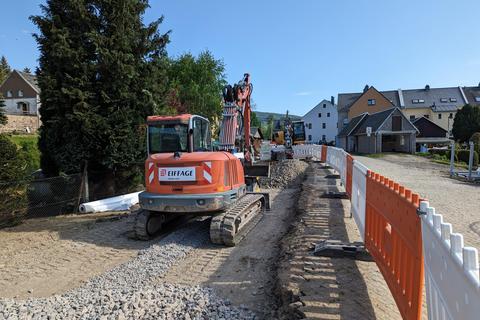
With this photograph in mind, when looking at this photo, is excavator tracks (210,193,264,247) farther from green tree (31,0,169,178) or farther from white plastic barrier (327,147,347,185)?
green tree (31,0,169,178)

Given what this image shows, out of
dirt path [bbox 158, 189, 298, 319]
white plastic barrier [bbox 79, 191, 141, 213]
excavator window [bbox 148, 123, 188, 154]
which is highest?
excavator window [bbox 148, 123, 188, 154]

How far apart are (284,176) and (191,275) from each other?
38.0 feet

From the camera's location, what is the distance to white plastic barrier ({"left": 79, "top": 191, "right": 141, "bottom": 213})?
444 inches

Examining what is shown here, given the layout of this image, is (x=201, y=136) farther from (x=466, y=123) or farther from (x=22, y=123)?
(x=466, y=123)

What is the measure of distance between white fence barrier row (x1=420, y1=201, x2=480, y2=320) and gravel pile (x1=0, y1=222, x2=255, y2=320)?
7.27 feet

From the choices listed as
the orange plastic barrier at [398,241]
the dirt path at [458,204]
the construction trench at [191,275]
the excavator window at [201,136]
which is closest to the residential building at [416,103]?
the dirt path at [458,204]

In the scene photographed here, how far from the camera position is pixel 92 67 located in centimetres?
1173

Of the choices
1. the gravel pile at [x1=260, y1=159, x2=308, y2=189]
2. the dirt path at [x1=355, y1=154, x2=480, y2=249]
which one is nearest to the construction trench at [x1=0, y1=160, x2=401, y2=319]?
the dirt path at [x1=355, y1=154, x2=480, y2=249]

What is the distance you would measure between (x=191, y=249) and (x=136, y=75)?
7.64 meters

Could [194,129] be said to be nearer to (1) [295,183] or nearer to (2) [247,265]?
(2) [247,265]

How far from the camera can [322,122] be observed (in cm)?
7612

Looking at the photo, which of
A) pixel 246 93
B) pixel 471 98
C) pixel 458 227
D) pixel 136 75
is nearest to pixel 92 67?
pixel 136 75

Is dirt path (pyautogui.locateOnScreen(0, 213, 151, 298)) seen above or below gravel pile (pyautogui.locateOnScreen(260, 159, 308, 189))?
below

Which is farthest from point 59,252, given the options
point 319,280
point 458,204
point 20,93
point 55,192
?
point 20,93
